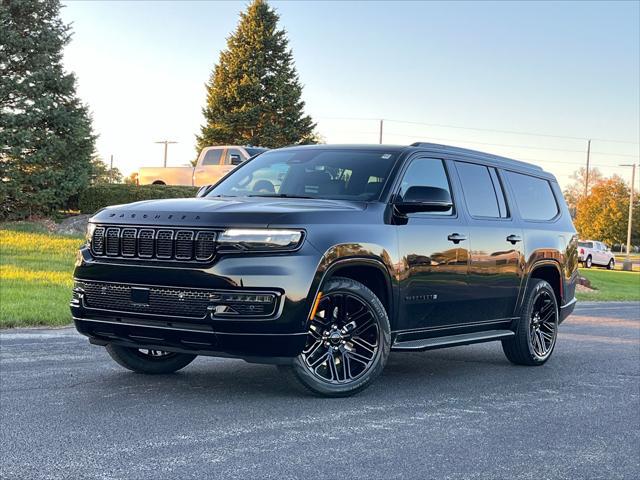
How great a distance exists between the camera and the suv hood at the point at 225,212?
5.75 metres

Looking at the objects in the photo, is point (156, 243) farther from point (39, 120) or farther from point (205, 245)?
point (39, 120)

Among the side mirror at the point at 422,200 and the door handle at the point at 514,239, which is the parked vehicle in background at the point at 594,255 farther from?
the side mirror at the point at 422,200

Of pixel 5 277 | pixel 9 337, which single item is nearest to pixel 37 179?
pixel 5 277

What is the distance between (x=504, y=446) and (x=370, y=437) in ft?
2.69

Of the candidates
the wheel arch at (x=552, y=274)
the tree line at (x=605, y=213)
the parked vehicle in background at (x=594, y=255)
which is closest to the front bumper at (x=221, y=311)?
the wheel arch at (x=552, y=274)

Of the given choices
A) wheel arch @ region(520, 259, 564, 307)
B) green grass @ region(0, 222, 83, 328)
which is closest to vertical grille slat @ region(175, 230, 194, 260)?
wheel arch @ region(520, 259, 564, 307)

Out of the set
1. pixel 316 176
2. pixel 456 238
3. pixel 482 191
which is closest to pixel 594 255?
pixel 482 191

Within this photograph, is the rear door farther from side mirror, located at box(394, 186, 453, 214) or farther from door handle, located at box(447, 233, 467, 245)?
side mirror, located at box(394, 186, 453, 214)

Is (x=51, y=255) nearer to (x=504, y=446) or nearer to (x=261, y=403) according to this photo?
(x=261, y=403)

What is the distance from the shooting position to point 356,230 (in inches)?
245

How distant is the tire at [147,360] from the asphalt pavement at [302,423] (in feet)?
0.31

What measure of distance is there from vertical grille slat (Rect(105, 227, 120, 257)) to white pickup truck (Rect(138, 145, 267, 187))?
18437mm

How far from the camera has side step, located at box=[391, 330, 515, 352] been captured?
6715 mm

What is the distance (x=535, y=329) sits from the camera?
341 inches
